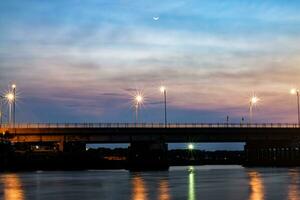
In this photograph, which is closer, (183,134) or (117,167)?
(183,134)

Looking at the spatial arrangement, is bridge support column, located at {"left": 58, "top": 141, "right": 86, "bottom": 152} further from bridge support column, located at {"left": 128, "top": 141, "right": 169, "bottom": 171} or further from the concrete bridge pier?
bridge support column, located at {"left": 128, "top": 141, "right": 169, "bottom": 171}

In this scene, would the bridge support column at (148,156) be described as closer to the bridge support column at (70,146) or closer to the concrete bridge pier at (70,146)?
the concrete bridge pier at (70,146)

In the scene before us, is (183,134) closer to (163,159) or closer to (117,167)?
(163,159)

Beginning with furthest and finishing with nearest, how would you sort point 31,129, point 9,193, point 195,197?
point 31,129, point 9,193, point 195,197

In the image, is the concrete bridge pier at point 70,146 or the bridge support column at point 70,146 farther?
the bridge support column at point 70,146

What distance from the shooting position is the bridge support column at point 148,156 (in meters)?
177

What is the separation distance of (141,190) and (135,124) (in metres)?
91.2

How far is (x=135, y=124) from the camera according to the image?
174125 millimetres

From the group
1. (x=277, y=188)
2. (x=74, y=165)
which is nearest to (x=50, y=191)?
(x=277, y=188)

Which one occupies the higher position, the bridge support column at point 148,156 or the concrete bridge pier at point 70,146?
the concrete bridge pier at point 70,146

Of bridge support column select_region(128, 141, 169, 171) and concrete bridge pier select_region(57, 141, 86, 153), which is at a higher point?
concrete bridge pier select_region(57, 141, 86, 153)

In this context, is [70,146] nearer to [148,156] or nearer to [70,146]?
[70,146]

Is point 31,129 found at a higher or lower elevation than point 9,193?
higher

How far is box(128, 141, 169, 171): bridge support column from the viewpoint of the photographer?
17725cm
